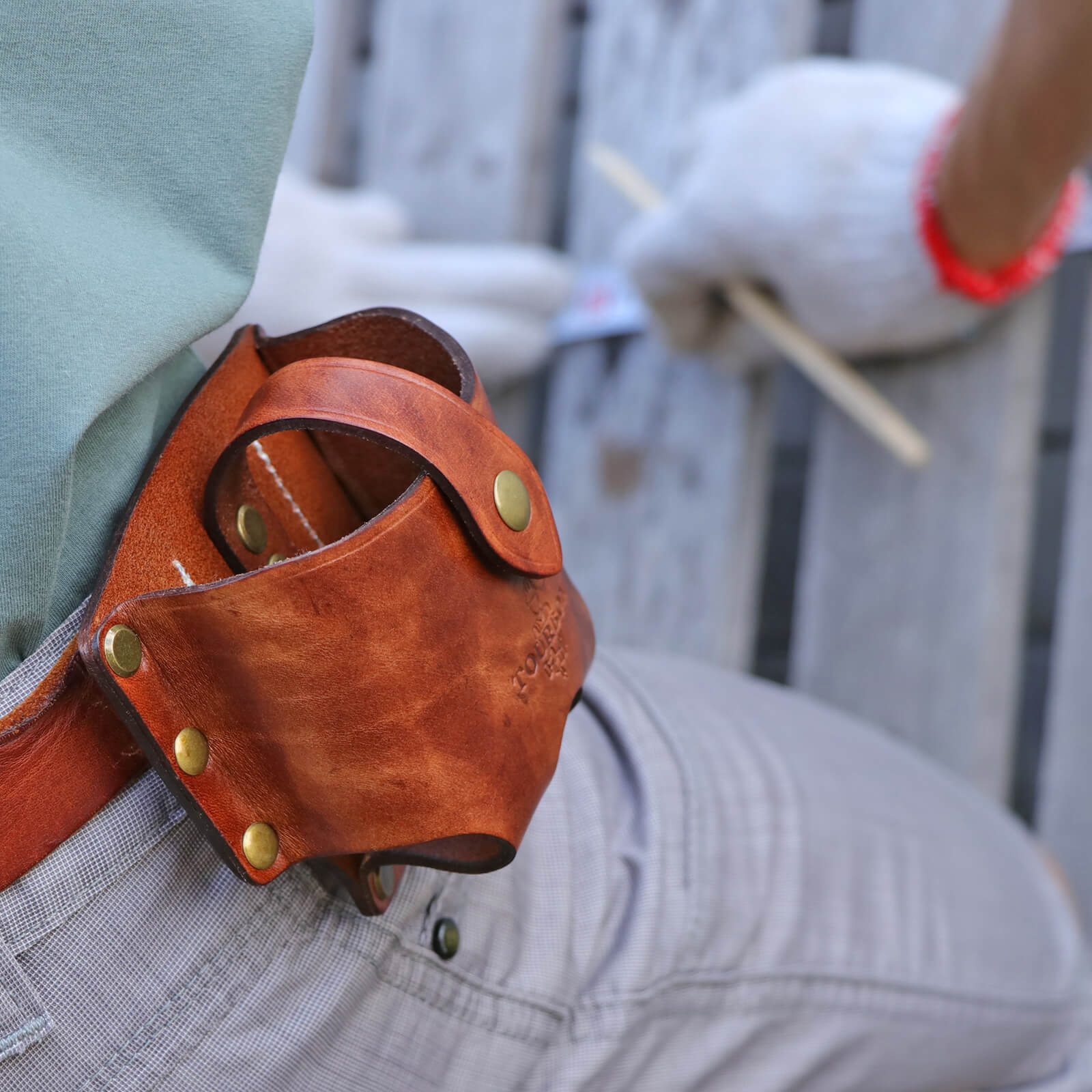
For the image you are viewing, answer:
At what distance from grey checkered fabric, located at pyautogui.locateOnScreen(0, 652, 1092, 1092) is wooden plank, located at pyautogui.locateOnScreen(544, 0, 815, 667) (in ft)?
1.46

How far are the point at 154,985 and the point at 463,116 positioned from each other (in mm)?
1278

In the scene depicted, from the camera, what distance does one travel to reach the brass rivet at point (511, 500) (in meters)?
0.37

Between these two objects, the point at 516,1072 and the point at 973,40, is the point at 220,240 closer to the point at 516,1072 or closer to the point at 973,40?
the point at 516,1072

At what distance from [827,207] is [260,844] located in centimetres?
79

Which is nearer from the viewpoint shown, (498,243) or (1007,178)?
(1007,178)

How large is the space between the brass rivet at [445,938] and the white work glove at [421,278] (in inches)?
31.8

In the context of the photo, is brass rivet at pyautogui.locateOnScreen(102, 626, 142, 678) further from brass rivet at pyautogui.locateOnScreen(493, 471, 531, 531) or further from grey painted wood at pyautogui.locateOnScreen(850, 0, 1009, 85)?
grey painted wood at pyautogui.locateOnScreen(850, 0, 1009, 85)

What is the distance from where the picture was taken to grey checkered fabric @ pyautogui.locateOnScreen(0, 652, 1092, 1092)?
0.36 m

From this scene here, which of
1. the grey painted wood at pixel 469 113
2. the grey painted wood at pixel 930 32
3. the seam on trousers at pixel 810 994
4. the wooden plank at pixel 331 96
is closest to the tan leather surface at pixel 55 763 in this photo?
the seam on trousers at pixel 810 994

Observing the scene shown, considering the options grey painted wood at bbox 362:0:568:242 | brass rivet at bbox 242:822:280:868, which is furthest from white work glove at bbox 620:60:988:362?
brass rivet at bbox 242:822:280:868

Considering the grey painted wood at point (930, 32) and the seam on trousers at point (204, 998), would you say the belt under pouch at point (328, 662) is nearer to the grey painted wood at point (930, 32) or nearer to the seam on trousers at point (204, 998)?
the seam on trousers at point (204, 998)

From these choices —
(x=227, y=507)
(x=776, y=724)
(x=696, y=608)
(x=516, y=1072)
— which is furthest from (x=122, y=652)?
(x=696, y=608)

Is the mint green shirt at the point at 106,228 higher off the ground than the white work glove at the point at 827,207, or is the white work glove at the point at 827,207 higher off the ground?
the mint green shirt at the point at 106,228

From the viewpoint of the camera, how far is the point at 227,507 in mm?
399
